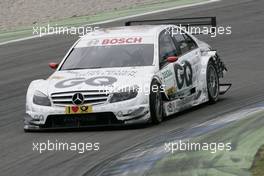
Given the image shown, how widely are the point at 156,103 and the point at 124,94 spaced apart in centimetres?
51

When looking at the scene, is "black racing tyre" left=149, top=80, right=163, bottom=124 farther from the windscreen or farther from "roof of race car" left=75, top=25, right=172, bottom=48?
"roof of race car" left=75, top=25, right=172, bottom=48

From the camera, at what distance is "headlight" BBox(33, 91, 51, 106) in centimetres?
1240

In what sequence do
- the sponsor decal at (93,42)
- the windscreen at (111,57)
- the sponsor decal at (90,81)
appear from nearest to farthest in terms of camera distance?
1. the sponsor decal at (90,81)
2. the windscreen at (111,57)
3. the sponsor decal at (93,42)

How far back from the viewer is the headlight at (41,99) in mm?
12398

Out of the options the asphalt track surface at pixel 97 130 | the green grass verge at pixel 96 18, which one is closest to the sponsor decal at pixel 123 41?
the asphalt track surface at pixel 97 130

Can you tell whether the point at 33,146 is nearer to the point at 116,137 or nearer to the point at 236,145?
the point at 116,137

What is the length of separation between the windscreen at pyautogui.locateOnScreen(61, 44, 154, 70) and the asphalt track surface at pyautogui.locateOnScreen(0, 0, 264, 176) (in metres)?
0.97

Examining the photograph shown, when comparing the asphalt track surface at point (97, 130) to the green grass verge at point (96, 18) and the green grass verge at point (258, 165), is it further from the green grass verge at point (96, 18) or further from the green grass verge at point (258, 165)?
the green grass verge at point (258, 165)

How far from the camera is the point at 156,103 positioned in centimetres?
1248

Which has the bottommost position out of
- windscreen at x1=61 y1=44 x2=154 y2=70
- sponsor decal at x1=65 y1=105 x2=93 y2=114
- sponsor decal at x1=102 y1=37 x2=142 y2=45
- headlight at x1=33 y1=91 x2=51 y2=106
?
sponsor decal at x1=65 y1=105 x2=93 y2=114

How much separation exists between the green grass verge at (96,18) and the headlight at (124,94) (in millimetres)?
12743

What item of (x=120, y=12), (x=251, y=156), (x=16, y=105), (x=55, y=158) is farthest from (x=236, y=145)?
(x=120, y=12)

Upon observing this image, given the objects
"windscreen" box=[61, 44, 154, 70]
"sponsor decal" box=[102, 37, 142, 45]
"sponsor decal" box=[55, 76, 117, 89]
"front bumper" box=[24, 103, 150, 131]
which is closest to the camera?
"front bumper" box=[24, 103, 150, 131]

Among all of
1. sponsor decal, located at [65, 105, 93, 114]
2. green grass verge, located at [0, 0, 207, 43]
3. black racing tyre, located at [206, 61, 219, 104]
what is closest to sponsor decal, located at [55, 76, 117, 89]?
sponsor decal, located at [65, 105, 93, 114]
